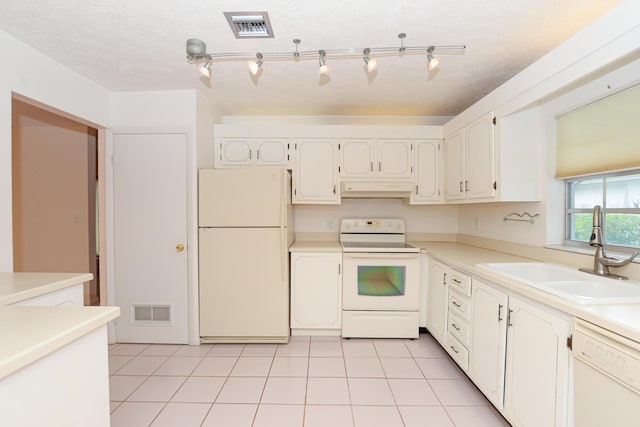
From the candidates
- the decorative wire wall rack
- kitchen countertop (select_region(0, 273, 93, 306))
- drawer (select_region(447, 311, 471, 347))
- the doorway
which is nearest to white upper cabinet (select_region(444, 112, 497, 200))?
the decorative wire wall rack

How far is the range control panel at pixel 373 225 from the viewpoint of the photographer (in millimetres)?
3240

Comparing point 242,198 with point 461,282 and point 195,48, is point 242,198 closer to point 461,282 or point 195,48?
point 195,48

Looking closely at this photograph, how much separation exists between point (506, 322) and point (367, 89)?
2115 millimetres

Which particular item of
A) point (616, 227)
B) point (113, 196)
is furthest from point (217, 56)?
point (616, 227)

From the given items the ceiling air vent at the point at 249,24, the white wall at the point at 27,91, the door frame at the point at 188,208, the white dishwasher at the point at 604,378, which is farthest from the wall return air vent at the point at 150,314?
the white dishwasher at the point at 604,378

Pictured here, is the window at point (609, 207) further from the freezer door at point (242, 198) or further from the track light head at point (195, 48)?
the track light head at point (195, 48)

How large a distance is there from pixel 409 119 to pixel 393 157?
0.63 m

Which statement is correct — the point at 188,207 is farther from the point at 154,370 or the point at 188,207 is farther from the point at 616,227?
the point at 616,227

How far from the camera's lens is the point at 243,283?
103 inches

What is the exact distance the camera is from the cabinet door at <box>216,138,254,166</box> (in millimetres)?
3045

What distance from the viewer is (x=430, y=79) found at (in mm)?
2400

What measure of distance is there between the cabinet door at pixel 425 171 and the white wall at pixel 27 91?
10.2ft

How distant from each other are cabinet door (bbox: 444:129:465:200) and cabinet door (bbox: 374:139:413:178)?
38 centimetres

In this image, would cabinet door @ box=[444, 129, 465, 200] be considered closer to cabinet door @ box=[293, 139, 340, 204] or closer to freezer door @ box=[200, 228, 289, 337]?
cabinet door @ box=[293, 139, 340, 204]
